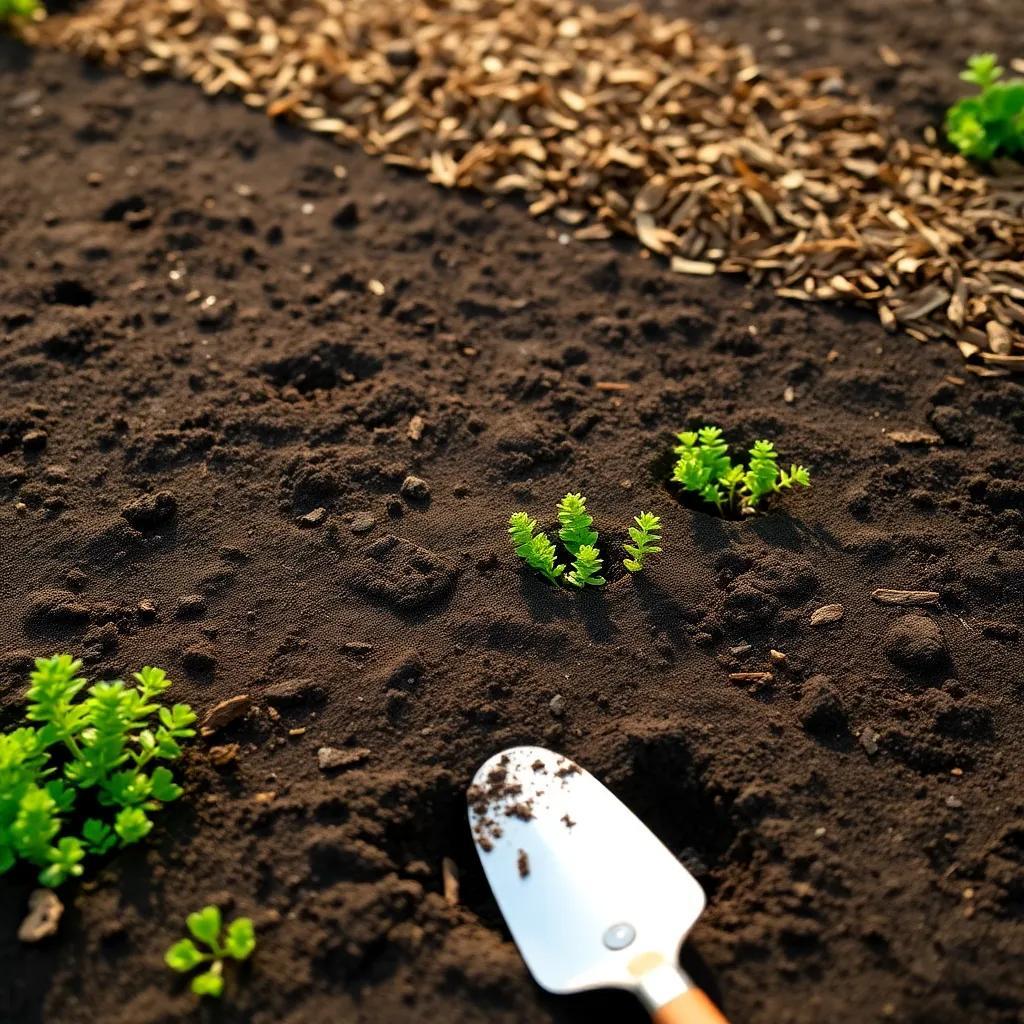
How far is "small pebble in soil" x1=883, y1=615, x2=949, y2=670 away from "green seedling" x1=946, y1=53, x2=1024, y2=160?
2.29 meters

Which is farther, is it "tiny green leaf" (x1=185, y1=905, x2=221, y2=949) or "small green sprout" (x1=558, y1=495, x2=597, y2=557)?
"small green sprout" (x1=558, y1=495, x2=597, y2=557)

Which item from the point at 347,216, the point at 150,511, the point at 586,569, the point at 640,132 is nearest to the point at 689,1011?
the point at 586,569

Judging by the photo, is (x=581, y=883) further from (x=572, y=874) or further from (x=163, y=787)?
(x=163, y=787)

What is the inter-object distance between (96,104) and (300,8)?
3.77 feet

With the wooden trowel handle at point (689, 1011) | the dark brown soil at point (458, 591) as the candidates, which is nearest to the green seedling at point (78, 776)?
the dark brown soil at point (458, 591)

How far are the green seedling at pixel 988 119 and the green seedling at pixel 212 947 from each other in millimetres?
3875

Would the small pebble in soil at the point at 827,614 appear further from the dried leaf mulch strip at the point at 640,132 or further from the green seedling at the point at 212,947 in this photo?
the green seedling at the point at 212,947

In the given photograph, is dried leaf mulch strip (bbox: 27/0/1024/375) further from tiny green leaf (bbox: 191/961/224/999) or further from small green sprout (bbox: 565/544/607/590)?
tiny green leaf (bbox: 191/961/224/999)

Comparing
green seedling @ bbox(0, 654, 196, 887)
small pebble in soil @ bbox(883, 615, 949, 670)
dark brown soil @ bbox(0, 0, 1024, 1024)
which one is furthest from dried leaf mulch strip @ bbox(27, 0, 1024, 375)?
green seedling @ bbox(0, 654, 196, 887)

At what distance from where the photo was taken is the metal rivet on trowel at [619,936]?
2.41m

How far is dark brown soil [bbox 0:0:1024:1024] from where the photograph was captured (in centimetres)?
246

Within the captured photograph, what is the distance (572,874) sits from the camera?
254 cm

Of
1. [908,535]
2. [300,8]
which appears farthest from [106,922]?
[300,8]

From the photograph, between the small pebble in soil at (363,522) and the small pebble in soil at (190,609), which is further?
the small pebble in soil at (363,522)
